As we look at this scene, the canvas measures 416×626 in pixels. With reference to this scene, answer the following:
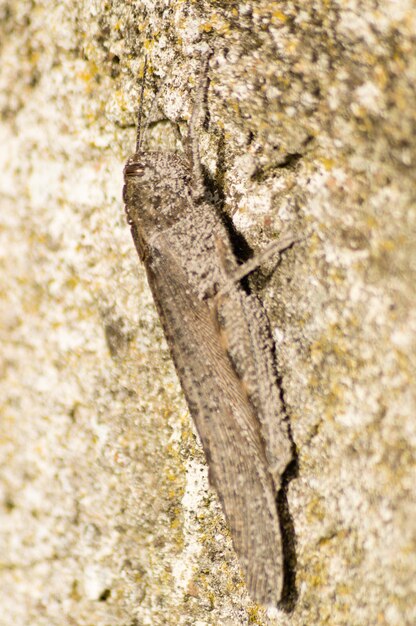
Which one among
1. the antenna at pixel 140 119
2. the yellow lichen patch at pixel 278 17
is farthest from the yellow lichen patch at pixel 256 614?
the yellow lichen patch at pixel 278 17

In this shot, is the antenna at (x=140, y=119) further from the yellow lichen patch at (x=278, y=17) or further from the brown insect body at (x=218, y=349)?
the yellow lichen patch at (x=278, y=17)

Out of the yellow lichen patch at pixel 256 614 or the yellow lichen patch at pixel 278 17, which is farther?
the yellow lichen patch at pixel 256 614

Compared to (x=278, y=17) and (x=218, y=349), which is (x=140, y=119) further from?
(x=218, y=349)

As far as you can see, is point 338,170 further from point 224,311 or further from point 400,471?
point 400,471

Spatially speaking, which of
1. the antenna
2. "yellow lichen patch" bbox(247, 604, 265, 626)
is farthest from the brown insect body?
"yellow lichen patch" bbox(247, 604, 265, 626)

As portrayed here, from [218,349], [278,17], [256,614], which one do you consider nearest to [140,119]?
[278,17]

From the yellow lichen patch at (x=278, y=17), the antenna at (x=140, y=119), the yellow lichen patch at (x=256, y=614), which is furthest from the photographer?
the antenna at (x=140, y=119)
